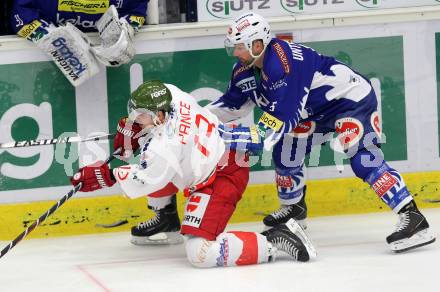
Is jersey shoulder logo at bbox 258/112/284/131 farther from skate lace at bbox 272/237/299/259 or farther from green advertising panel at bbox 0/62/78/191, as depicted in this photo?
green advertising panel at bbox 0/62/78/191

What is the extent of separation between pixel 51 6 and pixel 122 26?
39cm

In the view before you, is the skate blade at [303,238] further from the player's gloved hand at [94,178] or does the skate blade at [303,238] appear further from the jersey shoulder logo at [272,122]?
the player's gloved hand at [94,178]

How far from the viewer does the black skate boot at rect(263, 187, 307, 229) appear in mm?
5688

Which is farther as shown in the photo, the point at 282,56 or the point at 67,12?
the point at 67,12

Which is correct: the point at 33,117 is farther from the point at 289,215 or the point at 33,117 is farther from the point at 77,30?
Result: the point at 289,215

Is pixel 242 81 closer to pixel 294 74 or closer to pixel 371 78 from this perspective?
pixel 294 74

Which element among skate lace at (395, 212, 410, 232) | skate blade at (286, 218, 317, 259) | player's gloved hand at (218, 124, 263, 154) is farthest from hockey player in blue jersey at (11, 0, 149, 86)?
skate lace at (395, 212, 410, 232)

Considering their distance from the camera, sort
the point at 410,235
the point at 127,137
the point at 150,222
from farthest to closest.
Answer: the point at 150,222
the point at 127,137
the point at 410,235

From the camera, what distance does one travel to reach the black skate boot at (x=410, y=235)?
503cm

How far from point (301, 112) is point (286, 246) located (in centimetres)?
66

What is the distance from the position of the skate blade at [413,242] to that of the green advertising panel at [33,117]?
1803mm

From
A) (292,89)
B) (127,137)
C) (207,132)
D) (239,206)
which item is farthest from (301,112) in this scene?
(239,206)

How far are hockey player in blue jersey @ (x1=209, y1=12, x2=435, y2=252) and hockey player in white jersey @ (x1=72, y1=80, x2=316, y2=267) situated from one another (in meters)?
0.27

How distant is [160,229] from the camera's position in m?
5.54
